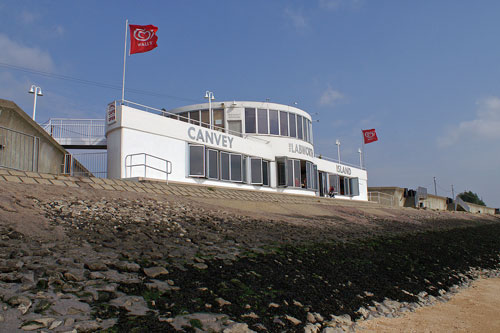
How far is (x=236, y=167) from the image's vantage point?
22.6 meters

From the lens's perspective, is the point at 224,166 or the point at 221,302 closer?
the point at 221,302

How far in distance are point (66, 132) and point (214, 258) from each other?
55.0 feet

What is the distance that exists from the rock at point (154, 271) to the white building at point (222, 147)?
10573 mm

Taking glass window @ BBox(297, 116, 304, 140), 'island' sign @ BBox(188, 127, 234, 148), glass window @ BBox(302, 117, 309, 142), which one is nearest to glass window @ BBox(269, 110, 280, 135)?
glass window @ BBox(297, 116, 304, 140)

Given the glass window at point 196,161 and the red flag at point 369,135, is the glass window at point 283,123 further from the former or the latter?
the red flag at point 369,135

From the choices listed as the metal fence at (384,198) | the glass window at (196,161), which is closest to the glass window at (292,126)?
the glass window at (196,161)

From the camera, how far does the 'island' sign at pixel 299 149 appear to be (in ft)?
86.0

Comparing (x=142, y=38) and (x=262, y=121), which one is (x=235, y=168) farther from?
(x=142, y=38)

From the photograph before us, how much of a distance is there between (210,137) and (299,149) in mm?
7670

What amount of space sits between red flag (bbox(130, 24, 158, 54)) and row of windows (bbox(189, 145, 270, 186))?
522cm

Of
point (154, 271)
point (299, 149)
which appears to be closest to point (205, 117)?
point (299, 149)

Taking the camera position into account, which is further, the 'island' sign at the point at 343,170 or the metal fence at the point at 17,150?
the 'island' sign at the point at 343,170

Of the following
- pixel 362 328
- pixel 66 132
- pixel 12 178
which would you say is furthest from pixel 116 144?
pixel 362 328

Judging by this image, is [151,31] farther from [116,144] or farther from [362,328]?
[362,328]
